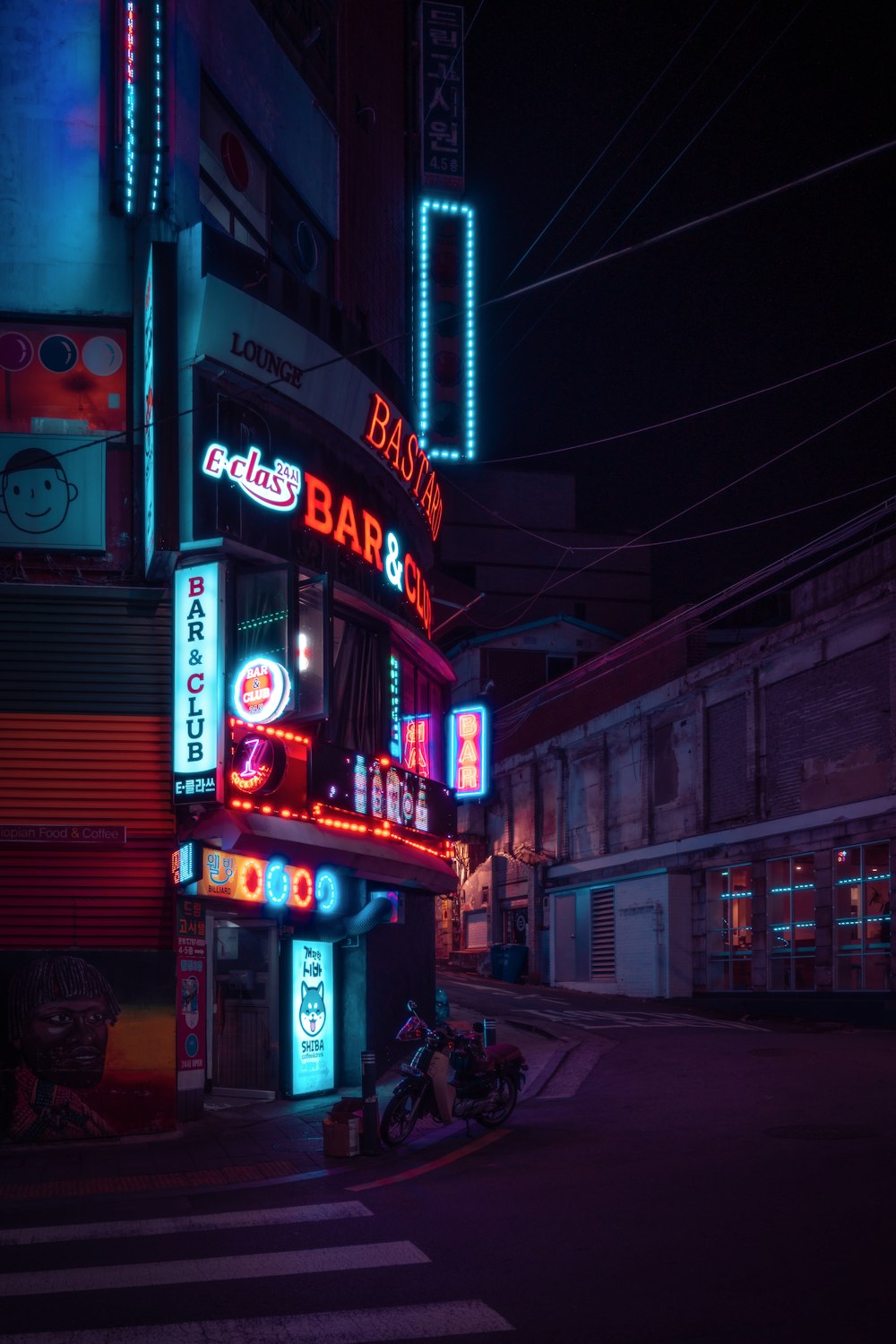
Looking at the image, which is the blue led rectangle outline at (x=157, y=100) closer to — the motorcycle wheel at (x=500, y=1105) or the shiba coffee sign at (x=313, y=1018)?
the shiba coffee sign at (x=313, y=1018)

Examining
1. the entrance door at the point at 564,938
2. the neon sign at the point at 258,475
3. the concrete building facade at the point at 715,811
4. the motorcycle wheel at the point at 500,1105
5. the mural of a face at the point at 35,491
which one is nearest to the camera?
the motorcycle wheel at the point at 500,1105

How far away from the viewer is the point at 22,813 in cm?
1434

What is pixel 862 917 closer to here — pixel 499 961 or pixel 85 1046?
pixel 499 961

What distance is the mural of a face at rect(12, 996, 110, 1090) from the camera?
1369cm

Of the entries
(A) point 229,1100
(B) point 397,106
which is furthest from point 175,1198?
(B) point 397,106

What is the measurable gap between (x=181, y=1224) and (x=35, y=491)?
8.80m

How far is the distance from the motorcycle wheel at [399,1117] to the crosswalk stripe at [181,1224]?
2714mm

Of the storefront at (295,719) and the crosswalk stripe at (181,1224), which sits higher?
the storefront at (295,719)

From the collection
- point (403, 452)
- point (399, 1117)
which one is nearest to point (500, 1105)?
point (399, 1117)

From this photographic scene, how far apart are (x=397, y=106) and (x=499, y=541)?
121 feet

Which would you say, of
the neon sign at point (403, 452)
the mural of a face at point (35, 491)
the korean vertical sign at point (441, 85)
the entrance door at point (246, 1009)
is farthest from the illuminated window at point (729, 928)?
the mural of a face at point (35, 491)

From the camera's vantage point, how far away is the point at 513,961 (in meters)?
43.9

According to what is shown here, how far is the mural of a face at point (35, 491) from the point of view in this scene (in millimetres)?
15031

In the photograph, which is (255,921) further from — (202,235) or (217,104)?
(217,104)
